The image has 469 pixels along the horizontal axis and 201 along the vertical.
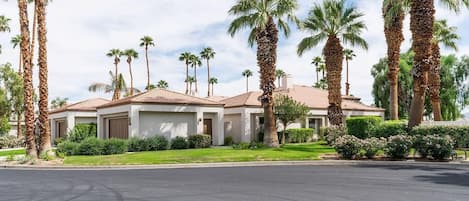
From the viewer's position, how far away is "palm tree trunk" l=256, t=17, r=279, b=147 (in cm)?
2659

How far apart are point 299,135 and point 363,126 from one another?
710 centimetres

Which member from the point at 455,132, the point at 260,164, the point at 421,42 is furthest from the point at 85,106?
the point at 455,132

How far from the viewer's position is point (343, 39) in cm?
2966

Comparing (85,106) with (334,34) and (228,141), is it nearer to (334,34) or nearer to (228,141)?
(228,141)

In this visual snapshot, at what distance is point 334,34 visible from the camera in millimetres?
29094

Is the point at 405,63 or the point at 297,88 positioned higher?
the point at 405,63

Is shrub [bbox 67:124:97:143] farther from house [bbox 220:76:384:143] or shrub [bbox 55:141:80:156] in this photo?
house [bbox 220:76:384:143]

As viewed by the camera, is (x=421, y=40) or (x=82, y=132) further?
(x=82, y=132)

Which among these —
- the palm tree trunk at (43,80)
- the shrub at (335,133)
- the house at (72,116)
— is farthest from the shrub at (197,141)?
the house at (72,116)

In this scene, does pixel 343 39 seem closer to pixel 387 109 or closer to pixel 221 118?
pixel 221 118

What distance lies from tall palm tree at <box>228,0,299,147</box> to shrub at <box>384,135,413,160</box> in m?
8.34

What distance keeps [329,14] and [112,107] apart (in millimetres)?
16660

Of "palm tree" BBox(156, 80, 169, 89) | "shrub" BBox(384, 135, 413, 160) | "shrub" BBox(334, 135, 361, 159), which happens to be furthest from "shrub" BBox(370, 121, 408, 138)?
"palm tree" BBox(156, 80, 169, 89)

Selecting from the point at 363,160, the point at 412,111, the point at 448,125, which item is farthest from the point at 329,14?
the point at 363,160
